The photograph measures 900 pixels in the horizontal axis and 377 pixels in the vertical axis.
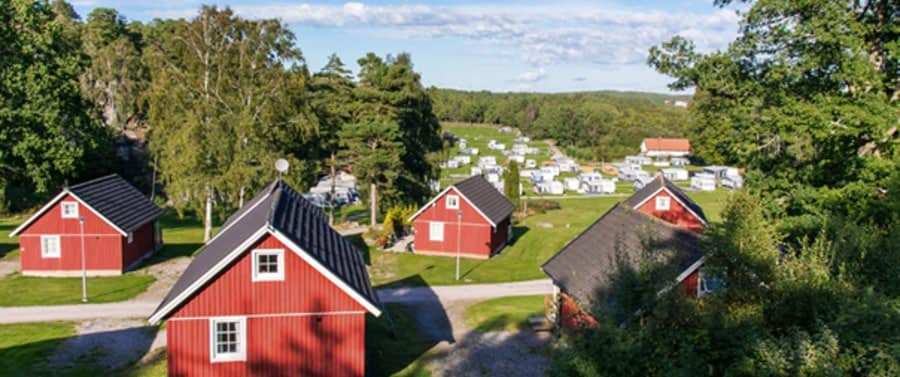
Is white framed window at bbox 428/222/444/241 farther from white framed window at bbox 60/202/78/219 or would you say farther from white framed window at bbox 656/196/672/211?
white framed window at bbox 60/202/78/219

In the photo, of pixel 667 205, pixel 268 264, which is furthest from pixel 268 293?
pixel 667 205

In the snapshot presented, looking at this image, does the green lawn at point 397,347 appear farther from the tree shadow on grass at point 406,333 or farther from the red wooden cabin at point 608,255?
the red wooden cabin at point 608,255

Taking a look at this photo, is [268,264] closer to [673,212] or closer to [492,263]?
[492,263]

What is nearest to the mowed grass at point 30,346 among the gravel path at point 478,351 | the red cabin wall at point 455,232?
the gravel path at point 478,351

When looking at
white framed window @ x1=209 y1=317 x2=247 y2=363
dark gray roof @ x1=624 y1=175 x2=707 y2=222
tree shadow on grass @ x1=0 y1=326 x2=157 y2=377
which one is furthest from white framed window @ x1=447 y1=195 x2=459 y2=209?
white framed window @ x1=209 y1=317 x2=247 y2=363

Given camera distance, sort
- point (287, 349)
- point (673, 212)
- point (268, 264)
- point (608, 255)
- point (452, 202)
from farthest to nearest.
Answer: point (673, 212) < point (452, 202) < point (287, 349) < point (268, 264) < point (608, 255)

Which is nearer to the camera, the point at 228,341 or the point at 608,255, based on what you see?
the point at 608,255
